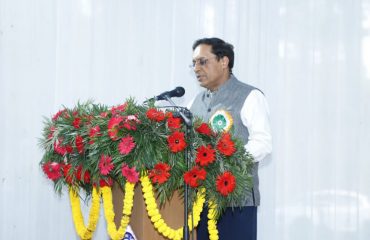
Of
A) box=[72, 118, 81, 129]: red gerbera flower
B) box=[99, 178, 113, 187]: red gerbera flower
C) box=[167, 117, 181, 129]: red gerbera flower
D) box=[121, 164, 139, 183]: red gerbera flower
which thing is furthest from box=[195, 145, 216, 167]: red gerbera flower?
box=[72, 118, 81, 129]: red gerbera flower

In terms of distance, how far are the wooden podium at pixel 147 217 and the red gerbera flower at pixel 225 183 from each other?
0.20 metres

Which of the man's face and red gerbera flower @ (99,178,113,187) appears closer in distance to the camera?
red gerbera flower @ (99,178,113,187)

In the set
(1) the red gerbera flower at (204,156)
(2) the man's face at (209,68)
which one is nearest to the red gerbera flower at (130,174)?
(1) the red gerbera flower at (204,156)

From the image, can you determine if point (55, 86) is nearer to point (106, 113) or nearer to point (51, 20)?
point (51, 20)

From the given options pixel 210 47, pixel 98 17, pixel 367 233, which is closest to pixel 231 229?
pixel 210 47

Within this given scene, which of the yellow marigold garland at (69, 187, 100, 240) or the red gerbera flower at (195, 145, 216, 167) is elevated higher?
the red gerbera flower at (195, 145, 216, 167)

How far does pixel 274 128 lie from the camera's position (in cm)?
408

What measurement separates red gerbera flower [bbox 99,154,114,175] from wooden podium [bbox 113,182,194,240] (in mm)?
172

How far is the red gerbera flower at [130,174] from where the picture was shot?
1.87 meters

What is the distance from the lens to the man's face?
285 cm

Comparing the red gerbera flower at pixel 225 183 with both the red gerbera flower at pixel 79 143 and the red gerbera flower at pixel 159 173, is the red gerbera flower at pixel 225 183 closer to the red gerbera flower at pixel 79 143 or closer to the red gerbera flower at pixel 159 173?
the red gerbera flower at pixel 159 173

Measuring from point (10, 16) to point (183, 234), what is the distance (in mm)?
2609

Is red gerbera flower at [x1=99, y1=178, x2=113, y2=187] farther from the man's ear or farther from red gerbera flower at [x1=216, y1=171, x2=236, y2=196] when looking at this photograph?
the man's ear

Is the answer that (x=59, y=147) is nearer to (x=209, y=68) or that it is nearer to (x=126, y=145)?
(x=126, y=145)
